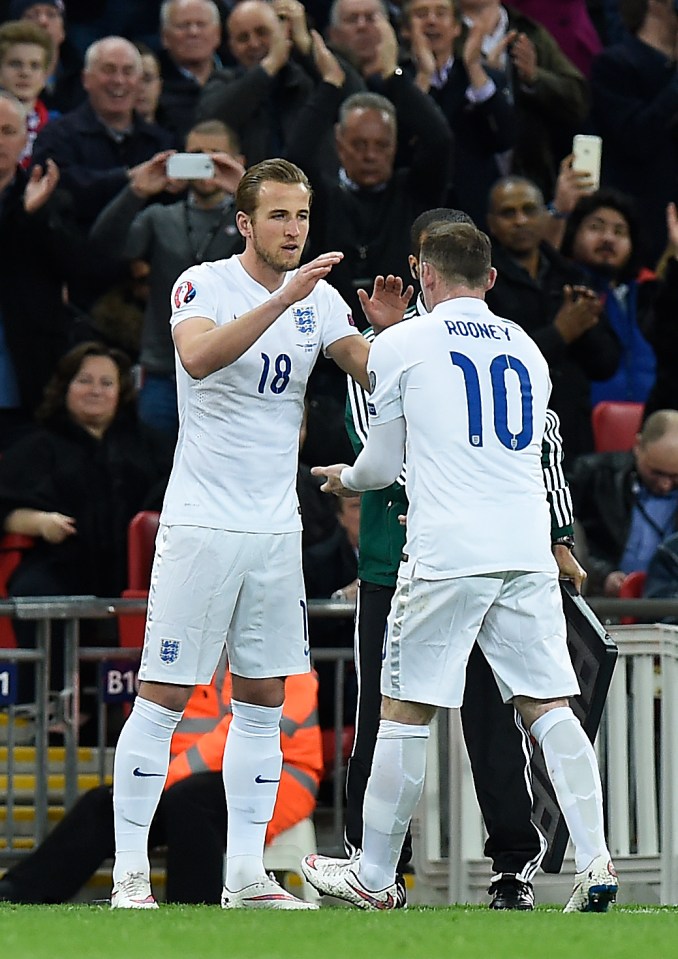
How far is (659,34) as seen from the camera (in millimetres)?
13070

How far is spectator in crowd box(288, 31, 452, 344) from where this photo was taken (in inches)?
412

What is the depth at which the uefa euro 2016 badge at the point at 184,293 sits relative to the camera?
635 cm

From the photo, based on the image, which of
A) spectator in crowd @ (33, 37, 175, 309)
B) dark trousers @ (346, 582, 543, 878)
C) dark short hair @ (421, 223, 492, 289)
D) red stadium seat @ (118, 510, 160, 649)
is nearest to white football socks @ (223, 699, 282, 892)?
dark trousers @ (346, 582, 543, 878)

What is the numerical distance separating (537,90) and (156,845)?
6.58m

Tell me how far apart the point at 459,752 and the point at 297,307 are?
7.61 feet

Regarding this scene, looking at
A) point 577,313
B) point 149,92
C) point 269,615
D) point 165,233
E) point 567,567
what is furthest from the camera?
point 149,92

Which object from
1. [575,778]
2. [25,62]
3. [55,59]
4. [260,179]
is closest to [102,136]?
[25,62]

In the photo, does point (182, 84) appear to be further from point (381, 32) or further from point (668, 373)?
point (668, 373)

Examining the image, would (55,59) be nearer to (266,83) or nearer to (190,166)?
(266,83)

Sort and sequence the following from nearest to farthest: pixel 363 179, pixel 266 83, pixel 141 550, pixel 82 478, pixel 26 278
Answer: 1. pixel 141 550
2. pixel 82 478
3. pixel 26 278
4. pixel 363 179
5. pixel 266 83

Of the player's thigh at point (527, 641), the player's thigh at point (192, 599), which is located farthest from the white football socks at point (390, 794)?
the player's thigh at point (192, 599)

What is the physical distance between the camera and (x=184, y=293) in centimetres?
637

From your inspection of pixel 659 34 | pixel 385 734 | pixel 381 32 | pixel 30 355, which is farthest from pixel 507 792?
pixel 659 34

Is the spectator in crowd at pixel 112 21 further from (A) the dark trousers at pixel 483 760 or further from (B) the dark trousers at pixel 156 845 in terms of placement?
(A) the dark trousers at pixel 483 760
